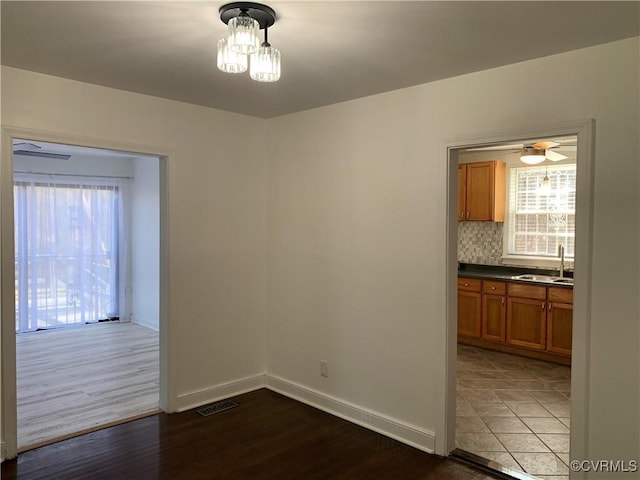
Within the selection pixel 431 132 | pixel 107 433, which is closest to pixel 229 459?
pixel 107 433

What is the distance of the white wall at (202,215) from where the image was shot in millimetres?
3369

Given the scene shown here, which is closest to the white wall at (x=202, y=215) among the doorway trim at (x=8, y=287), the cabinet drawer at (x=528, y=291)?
the doorway trim at (x=8, y=287)

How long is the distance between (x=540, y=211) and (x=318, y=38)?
A: 4.62 meters

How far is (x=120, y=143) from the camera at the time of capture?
11.3ft

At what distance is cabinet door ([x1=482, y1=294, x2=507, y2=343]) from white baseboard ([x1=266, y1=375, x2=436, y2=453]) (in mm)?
2578

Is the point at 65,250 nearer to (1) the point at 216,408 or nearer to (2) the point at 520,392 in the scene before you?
(1) the point at 216,408

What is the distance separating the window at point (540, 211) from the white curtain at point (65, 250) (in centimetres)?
579

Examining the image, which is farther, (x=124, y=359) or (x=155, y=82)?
(x=124, y=359)

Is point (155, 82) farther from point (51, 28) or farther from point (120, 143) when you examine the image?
point (51, 28)

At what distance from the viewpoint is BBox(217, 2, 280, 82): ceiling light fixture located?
185cm

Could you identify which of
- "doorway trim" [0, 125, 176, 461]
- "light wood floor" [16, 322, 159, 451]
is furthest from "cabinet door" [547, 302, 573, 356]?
"doorway trim" [0, 125, 176, 461]

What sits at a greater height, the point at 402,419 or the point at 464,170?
the point at 464,170

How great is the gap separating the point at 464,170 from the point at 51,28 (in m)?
5.20

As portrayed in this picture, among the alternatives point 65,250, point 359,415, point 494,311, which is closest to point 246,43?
point 359,415
